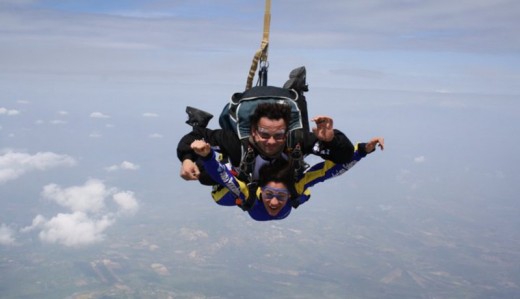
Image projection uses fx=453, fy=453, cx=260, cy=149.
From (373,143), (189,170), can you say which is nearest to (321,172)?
(373,143)

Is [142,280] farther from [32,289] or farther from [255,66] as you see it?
[255,66]

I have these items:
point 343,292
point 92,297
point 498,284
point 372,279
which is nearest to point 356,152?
point 92,297

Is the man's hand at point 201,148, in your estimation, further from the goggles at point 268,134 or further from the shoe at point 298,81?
the shoe at point 298,81

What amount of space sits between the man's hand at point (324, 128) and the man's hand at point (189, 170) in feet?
4.32

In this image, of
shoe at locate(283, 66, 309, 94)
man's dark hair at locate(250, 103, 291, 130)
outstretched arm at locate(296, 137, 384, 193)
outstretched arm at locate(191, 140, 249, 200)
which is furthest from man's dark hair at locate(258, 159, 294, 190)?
shoe at locate(283, 66, 309, 94)

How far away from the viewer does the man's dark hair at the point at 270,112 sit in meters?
4.92

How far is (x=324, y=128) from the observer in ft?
15.7

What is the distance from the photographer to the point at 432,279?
19350cm

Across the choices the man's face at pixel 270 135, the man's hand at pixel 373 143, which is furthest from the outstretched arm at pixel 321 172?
the man's face at pixel 270 135

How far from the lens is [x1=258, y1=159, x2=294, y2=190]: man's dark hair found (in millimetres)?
5320

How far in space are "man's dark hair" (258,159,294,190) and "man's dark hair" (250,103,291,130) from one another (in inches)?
22.1

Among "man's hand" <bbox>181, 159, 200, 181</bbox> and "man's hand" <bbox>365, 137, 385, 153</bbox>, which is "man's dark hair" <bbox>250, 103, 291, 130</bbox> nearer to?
"man's hand" <bbox>181, 159, 200, 181</bbox>

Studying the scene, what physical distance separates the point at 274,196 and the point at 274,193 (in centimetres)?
4

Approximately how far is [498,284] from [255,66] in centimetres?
21564
